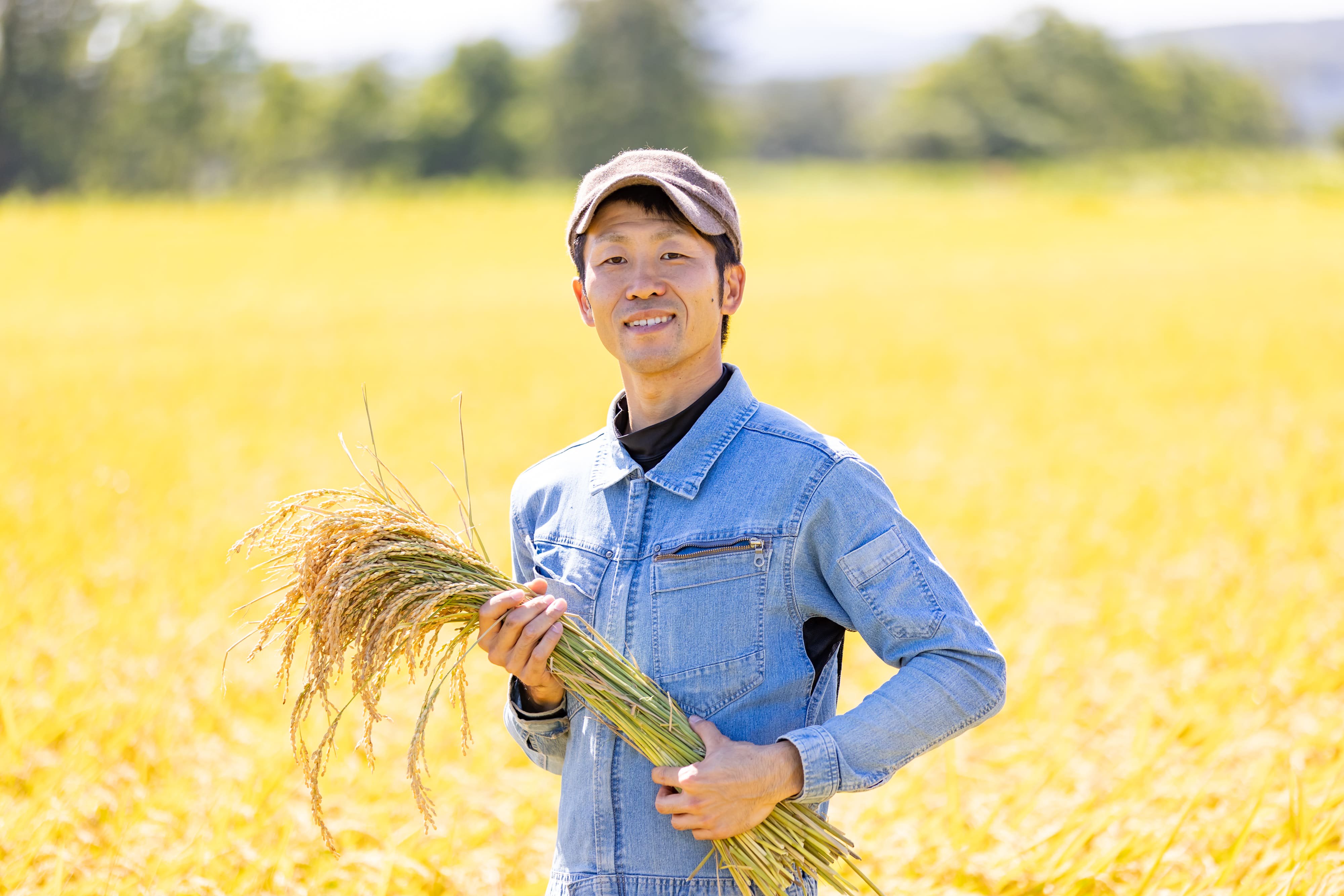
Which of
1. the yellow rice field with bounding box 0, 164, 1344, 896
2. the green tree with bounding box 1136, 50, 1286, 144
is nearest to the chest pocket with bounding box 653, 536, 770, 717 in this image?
the yellow rice field with bounding box 0, 164, 1344, 896

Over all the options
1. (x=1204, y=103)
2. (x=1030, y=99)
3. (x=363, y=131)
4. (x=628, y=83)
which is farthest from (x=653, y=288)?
(x=1204, y=103)

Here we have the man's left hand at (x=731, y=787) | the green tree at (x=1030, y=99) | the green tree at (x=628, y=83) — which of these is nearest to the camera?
the man's left hand at (x=731, y=787)

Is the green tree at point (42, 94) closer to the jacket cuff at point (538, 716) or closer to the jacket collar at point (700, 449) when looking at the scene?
the jacket cuff at point (538, 716)

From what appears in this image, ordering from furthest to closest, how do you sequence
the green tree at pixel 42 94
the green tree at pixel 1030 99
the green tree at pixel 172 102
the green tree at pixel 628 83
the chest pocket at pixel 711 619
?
1. the green tree at pixel 1030 99
2. the green tree at pixel 628 83
3. the green tree at pixel 172 102
4. the green tree at pixel 42 94
5. the chest pocket at pixel 711 619

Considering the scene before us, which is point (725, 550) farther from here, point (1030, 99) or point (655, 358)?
point (1030, 99)

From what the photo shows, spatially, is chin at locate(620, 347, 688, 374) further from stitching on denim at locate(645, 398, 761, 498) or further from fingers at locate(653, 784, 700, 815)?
fingers at locate(653, 784, 700, 815)

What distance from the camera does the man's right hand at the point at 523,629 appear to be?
5.78 ft

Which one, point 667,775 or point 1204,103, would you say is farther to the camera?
point 1204,103

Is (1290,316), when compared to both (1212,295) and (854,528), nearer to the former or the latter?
(1212,295)

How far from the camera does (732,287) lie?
197 cm

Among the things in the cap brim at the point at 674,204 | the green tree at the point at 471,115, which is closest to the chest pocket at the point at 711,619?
the cap brim at the point at 674,204

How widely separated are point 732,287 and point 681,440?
29 cm

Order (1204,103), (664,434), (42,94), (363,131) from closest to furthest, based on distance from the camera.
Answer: (664,434)
(42,94)
(363,131)
(1204,103)

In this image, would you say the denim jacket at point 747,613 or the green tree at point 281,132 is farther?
the green tree at point 281,132
